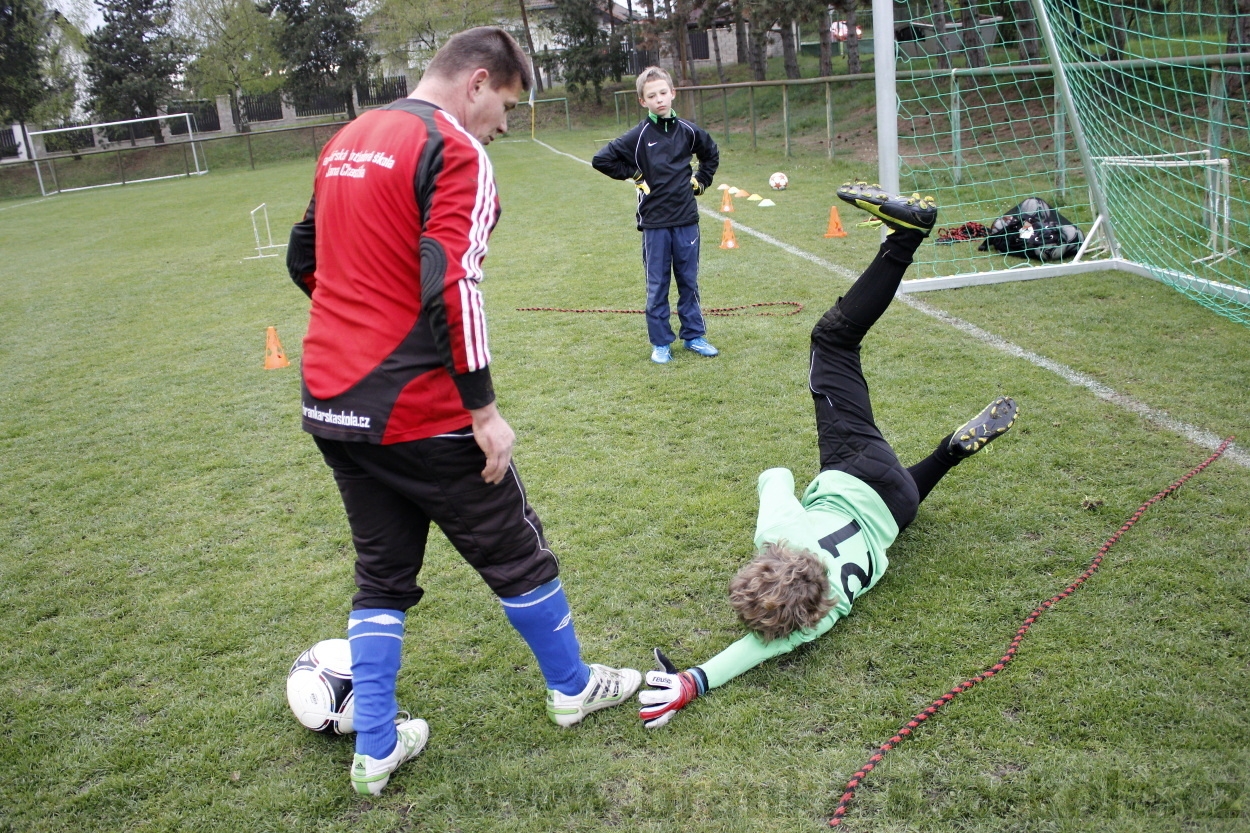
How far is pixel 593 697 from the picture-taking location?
2877mm

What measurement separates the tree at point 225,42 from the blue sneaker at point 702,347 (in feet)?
146

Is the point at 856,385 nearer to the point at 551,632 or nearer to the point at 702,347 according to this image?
the point at 551,632

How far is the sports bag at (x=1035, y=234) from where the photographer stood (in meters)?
8.02

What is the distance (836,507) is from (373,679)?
1761 millimetres

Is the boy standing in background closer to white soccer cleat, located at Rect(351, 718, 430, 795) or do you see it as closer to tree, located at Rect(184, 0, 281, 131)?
white soccer cleat, located at Rect(351, 718, 430, 795)

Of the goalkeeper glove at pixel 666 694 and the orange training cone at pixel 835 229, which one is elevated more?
the orange training cone at pixel 835 229

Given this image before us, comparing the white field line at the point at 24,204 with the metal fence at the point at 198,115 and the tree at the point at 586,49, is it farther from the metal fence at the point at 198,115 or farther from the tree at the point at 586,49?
the tree at the point at 586,49

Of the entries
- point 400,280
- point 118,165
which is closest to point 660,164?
point 400,280

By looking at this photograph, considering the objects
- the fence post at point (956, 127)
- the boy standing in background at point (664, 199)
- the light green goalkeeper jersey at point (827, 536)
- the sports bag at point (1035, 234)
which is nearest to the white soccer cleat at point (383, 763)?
the light green goalkeeper jersey at point (827, 536)

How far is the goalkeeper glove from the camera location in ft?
9.27

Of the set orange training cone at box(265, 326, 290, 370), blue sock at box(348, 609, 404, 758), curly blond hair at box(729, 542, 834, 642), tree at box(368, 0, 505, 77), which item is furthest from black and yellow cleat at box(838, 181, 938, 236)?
tree at box(368, 0, 505, 77)

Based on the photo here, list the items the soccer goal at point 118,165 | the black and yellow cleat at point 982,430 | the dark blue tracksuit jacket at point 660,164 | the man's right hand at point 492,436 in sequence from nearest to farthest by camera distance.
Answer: the man's right hand at point 492,436 < the black and yellow cleat at point 982,430 < the dark blue tracksuit jacket at point 660,164 < the soccer goal at point 118,165

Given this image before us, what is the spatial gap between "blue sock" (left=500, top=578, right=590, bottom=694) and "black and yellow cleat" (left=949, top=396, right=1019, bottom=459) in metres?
1.88

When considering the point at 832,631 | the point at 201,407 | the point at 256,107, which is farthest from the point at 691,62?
the point at 832,631
